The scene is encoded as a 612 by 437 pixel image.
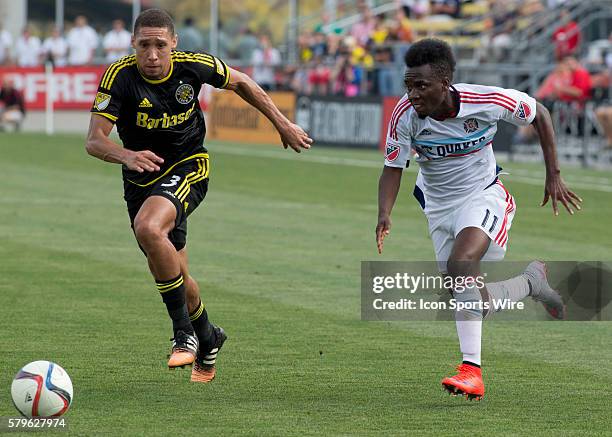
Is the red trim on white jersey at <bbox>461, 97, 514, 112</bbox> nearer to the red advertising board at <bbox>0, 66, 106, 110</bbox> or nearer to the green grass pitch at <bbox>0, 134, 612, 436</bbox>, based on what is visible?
the green grass pitch at <bbox>0, 134, 612, 436</bbox>

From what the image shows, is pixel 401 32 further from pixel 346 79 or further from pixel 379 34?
pixel 346 79

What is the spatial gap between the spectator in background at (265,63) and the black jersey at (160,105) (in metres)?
26.3

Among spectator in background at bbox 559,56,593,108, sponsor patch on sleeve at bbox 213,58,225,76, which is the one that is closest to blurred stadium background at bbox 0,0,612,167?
spectator in background at bbox 559,56,593,108

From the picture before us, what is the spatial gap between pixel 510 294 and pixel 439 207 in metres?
0.71

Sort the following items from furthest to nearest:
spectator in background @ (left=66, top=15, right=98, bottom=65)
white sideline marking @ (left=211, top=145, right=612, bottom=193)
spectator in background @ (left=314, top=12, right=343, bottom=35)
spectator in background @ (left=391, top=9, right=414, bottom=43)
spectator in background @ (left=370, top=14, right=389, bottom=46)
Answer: spectator in background @ (left=66, top=15, right=98, bottom=65) → spectator in background @ (left=314, top=12, right=343, bottom=35) → spectator in background @ (left=370, top=14, right=389, bottom=46) → spectator in background @ (left=391, top=9, right=414, bottom=43) → white sideline marking @ (left=211, top=145, right=612, bottom=193)

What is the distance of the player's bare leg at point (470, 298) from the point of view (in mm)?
7016

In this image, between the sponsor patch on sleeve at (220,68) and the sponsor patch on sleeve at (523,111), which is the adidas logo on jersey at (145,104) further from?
the sponsor patch on sleeve at (523,111)

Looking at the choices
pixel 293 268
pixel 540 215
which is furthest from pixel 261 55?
pixel 293 268

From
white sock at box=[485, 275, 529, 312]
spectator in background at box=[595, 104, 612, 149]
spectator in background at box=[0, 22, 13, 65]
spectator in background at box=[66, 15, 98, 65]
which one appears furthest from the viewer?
spectator in background at box=[0, 22, 13, 65]

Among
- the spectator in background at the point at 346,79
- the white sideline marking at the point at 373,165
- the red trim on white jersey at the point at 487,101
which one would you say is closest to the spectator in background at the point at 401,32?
the spectator in background at the point at 346,79

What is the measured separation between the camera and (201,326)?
25.5 ft

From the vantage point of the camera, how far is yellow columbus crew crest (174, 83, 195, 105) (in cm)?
770

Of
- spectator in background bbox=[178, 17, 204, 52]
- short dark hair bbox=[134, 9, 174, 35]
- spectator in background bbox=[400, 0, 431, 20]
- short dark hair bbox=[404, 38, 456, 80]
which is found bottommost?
short dark hair bbox=[404, 38, 456, 80]

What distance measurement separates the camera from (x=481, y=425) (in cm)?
647
